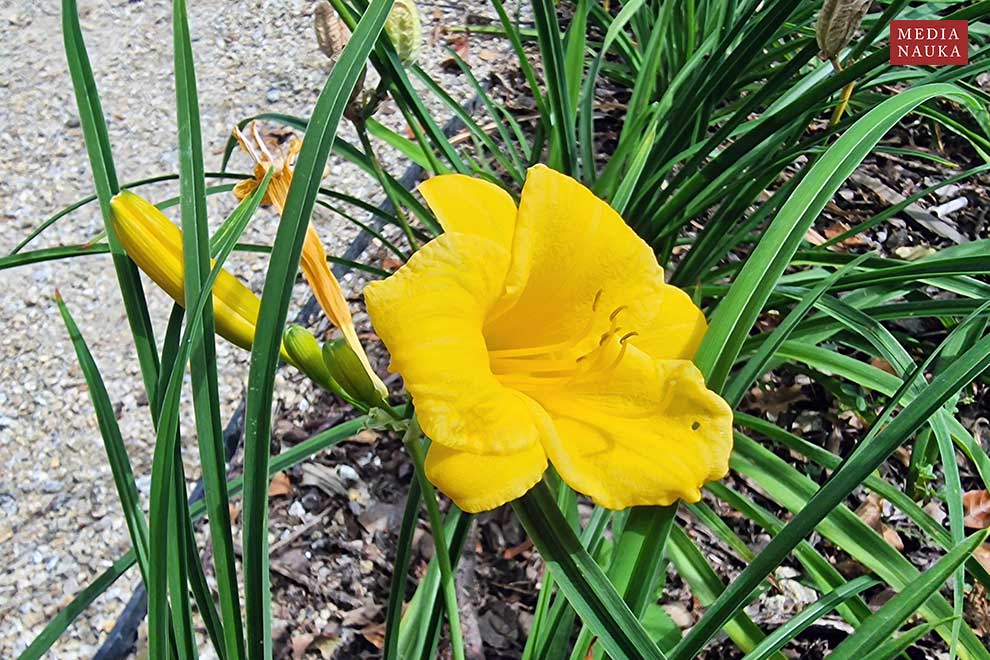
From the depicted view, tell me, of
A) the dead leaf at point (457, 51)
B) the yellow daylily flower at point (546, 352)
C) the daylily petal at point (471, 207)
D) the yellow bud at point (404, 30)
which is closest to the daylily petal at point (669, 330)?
the yellow daylily flower at point (546, 352)

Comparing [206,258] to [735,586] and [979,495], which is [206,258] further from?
[979,495]

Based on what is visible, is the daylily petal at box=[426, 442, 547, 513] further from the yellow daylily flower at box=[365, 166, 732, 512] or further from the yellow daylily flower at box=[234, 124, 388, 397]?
the yellow daylily flower at box=[234, 124, 388, 397]

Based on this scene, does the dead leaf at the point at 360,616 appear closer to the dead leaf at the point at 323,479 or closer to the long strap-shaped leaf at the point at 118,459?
the dead leaf at the point at 323,479

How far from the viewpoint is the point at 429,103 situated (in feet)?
7.28

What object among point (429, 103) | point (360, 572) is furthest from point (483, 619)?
point (429, 103)

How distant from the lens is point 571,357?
0.81 meters

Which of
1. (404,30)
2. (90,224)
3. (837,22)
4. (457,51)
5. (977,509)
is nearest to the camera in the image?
(837,22)

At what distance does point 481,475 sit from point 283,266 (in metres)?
0.25

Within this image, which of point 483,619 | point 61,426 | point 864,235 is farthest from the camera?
point 864,235

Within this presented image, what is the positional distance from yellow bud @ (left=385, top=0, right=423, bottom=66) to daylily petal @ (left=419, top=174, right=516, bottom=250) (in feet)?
1.69

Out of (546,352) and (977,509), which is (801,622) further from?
(977,509)

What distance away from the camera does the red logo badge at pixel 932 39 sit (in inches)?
53.3

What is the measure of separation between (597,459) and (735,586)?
Answer: 0.17 metres

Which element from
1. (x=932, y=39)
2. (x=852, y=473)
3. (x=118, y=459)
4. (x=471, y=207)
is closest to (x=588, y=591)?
Answer: (x=852, y=473)
